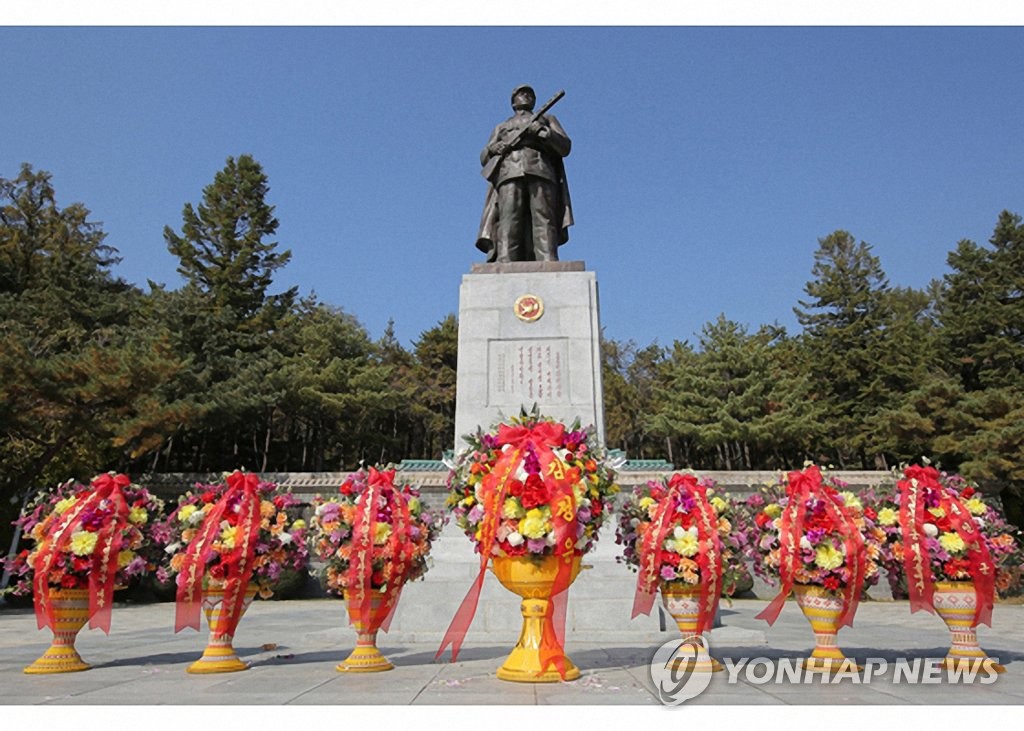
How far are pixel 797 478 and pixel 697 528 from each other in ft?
2.43

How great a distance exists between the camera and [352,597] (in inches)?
172

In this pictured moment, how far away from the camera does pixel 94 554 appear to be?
4.69 metres

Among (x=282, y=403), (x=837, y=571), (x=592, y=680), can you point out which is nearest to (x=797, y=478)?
(x=837, y=571)

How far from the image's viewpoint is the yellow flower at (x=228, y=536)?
14.7 ft

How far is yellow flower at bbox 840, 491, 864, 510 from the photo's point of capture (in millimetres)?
4312

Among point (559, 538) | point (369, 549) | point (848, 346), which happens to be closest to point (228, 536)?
point (369, 549)

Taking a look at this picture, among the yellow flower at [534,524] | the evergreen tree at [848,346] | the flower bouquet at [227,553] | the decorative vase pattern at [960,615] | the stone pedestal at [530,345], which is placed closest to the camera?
the yellow flower at [534,524]

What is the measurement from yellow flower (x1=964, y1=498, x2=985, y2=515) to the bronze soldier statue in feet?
16.3

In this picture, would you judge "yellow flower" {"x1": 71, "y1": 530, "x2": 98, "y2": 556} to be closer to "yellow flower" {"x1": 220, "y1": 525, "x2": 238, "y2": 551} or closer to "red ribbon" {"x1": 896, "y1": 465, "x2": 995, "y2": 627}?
"yellow flower" {"x1": 220, "y1": 525, "x2": 238, "y2": 551}

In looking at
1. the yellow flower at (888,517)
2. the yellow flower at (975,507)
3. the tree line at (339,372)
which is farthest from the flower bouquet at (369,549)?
the tree line at (339,372)

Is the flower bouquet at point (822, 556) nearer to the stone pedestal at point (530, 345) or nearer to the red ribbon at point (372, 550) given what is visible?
the red ribbon at point (372, 550)

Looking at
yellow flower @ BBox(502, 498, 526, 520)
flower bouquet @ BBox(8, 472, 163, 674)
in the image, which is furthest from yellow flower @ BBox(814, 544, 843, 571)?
flower bouquet @ BBox(8, 472, 163, 674)

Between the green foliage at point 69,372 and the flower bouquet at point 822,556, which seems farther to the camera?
the green foliage at point 69,372

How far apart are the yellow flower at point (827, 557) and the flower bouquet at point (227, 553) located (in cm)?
336
